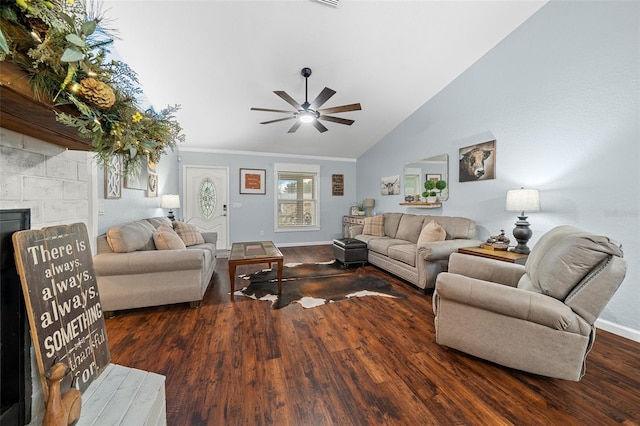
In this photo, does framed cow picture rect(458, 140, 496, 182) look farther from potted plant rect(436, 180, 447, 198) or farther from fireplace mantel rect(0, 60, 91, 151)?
fireplace mantel rect(0, 60, 91, 151)

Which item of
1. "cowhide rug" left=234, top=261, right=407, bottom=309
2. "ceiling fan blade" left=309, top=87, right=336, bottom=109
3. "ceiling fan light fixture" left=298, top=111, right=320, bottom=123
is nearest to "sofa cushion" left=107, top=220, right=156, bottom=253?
"cowhide rug" left=234, top=261, right=407, bottom=309

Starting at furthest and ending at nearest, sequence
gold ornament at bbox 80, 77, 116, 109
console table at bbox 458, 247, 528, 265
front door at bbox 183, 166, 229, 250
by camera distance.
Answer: front door at bbox 183, 166, 229, 250 < console table at bbox 458, 247, 528, 265 < gold ornament at bbox 80, 77, 116, 109

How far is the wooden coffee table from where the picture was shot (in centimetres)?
292

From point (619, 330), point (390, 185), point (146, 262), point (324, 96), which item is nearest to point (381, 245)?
point (390, 185)

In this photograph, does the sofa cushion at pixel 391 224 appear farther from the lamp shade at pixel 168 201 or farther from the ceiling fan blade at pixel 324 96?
the lamp shade at pixel 168 201

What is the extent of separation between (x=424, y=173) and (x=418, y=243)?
169cm

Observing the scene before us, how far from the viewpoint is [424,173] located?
4.60m

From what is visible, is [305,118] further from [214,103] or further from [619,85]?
[619,85]

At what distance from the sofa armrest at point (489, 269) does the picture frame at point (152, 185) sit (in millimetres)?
4468

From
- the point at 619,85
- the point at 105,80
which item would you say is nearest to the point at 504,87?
the point at 619,85

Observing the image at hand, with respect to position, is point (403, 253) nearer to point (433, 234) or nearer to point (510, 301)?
point (433, 234)

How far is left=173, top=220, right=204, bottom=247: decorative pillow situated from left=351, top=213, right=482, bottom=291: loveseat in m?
2.83

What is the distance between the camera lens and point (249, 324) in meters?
2.38

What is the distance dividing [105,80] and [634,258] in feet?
12.8
